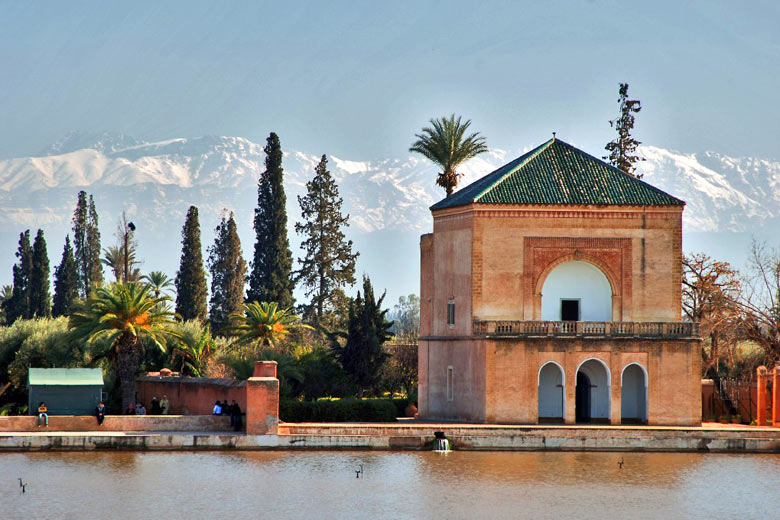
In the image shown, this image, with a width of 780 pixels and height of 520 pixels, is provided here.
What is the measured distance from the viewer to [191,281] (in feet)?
213

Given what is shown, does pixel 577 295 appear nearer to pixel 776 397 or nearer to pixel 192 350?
pixel 776 397

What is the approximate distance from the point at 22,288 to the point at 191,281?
1396 cm

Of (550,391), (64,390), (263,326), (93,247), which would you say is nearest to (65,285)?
(93,247)

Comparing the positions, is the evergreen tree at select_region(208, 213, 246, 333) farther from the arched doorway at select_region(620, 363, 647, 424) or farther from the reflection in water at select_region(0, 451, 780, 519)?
the reflection in water at select_region(0, 451, 780, 519)

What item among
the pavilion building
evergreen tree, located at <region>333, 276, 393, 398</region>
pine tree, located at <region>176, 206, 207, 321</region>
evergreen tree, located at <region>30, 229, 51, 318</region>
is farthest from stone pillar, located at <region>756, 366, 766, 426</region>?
evergreen tree, located at <region>30, 229, 51, 318</region>

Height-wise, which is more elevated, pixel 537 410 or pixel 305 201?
pixel 305 201

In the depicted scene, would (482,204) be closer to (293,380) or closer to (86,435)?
(293,380)

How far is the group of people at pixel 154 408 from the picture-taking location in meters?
41.3

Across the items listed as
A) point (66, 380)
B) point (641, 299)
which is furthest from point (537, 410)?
point (66, 380)

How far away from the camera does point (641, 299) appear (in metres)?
42.5

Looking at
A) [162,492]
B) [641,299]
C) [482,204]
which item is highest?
[482,204]

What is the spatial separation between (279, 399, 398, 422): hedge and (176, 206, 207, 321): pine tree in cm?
2228

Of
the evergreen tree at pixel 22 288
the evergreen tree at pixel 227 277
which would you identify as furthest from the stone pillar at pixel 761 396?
the evergreen tree at pixel 22 288

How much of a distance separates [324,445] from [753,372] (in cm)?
1847
